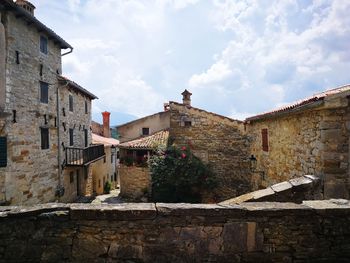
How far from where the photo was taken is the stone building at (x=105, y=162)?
70.3ft

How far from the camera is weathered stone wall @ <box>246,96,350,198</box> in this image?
5984 millimetres

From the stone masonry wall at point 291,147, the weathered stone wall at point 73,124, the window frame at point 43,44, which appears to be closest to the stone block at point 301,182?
the stone masonry wall at point 291,147

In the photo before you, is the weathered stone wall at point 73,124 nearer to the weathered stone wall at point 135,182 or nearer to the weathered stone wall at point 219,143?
the weathered stone wall at point 135,182

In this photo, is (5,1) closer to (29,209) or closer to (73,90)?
(73,90)

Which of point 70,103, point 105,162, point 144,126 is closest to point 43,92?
point 70,103

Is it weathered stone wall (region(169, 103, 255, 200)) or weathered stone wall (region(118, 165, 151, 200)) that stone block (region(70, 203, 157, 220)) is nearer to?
weathered stone wall (region(169, 103, 255, 200))

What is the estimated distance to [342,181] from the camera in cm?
600

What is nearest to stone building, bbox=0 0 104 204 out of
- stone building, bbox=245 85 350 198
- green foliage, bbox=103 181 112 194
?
green foliage, bbox=103 181 112 194

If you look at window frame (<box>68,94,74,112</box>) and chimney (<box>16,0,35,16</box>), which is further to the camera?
window frame (<box>68,94,74,112</box>)

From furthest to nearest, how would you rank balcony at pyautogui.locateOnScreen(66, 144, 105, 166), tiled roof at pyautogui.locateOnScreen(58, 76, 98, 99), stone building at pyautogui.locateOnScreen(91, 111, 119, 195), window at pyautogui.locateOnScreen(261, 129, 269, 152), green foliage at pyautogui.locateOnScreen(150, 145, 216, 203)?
stone building at pyautogui.locateOnScreen(91, 111, 119, 195) < balcony at pyautogui.locateOnScreen(66, 144, 105, 166) < green foliage at pyautogui.locateOnScreen(150, 145, 216, 203) < tiled roof at pyautogui.locateOnScreen(58, 76, 98, 99) < window at pyautogui.locateOnScreen(261, 129, 269, 152)

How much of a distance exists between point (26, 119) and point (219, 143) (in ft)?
33.3

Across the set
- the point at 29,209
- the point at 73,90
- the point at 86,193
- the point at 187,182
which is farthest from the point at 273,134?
the point at 86,193

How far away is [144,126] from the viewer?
19.4 meters

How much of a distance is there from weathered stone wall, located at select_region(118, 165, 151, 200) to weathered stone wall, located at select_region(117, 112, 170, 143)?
4.21m
